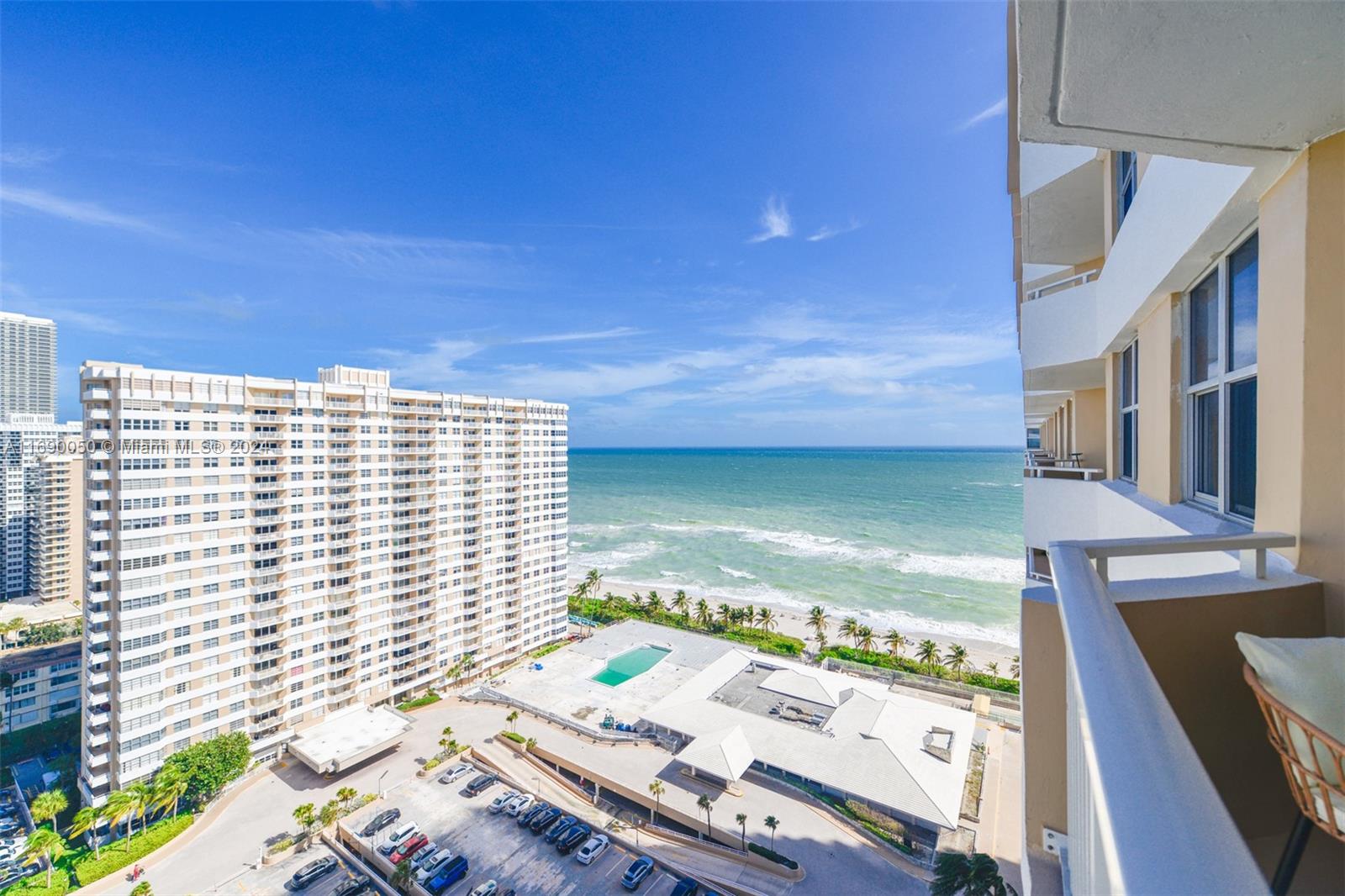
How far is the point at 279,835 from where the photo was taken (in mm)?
14945

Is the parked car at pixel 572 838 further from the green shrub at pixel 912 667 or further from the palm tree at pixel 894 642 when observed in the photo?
the palm tree at pixel 894 642

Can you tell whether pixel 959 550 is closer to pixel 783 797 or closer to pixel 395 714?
pixel 783 797

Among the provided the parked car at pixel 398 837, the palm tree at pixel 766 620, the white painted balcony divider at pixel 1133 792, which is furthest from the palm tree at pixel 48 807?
the white painted balcony divider at pixel 1133 792

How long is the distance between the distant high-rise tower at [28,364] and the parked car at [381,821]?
48312mm

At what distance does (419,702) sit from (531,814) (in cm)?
928

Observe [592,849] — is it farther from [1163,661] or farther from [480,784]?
[1163,661]

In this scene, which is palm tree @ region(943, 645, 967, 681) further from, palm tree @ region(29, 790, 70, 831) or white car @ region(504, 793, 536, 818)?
palm tree @ region(29, 790, 70, 831)

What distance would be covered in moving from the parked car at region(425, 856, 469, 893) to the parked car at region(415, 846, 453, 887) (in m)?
0.09

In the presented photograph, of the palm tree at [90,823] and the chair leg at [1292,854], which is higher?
the chair leg at [1292,854]

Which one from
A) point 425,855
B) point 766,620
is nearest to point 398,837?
point 425,855

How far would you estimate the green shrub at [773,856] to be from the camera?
12887mm

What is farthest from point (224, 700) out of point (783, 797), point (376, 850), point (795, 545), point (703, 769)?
point (795, 545)

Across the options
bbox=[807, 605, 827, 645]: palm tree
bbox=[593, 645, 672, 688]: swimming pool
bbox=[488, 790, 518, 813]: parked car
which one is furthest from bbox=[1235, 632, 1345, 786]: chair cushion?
bbox=[807, 605, 827, 645]: palm tree

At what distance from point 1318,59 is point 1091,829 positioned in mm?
2160
